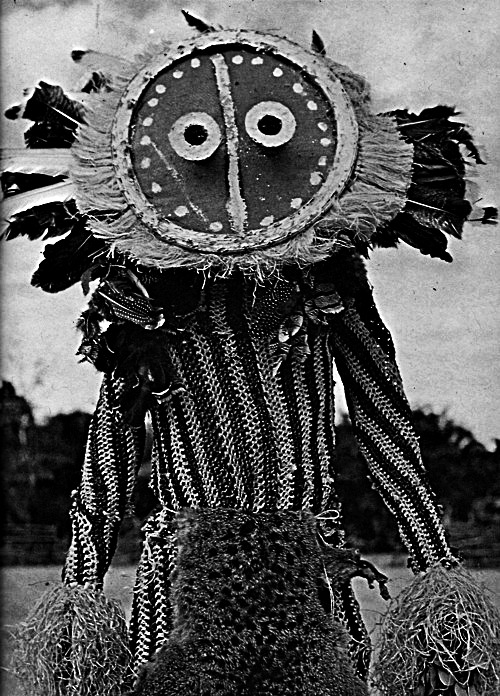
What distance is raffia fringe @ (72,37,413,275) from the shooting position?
1.73 metres

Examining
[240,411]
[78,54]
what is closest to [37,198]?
[78,54]

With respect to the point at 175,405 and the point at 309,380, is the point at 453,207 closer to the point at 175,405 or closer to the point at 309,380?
the point at 309,380

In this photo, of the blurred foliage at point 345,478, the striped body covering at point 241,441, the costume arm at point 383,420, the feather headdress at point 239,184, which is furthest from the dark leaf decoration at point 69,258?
the blurred foliage at point 345,478

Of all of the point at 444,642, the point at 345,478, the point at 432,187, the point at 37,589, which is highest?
the point at 432,187

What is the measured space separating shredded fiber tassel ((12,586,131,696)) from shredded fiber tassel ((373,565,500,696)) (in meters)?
0.45

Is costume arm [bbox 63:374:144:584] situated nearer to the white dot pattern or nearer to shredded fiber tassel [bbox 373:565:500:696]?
the white dot pattern

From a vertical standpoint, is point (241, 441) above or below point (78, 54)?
below

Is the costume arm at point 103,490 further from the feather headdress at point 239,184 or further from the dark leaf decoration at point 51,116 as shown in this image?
the dark leaf decoration at point 51,116

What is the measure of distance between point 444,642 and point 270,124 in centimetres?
89

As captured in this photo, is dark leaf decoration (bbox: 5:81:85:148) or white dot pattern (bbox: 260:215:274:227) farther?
dark leaf decoration (bbox: 5:81:85:148)

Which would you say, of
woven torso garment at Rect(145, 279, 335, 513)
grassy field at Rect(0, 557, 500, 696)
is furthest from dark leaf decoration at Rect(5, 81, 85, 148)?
grassy field at Rect(0, 557, 500, 696)

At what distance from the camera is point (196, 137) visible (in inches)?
68.9

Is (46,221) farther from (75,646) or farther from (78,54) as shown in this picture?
(75,646)

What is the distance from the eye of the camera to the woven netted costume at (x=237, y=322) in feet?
5.68
